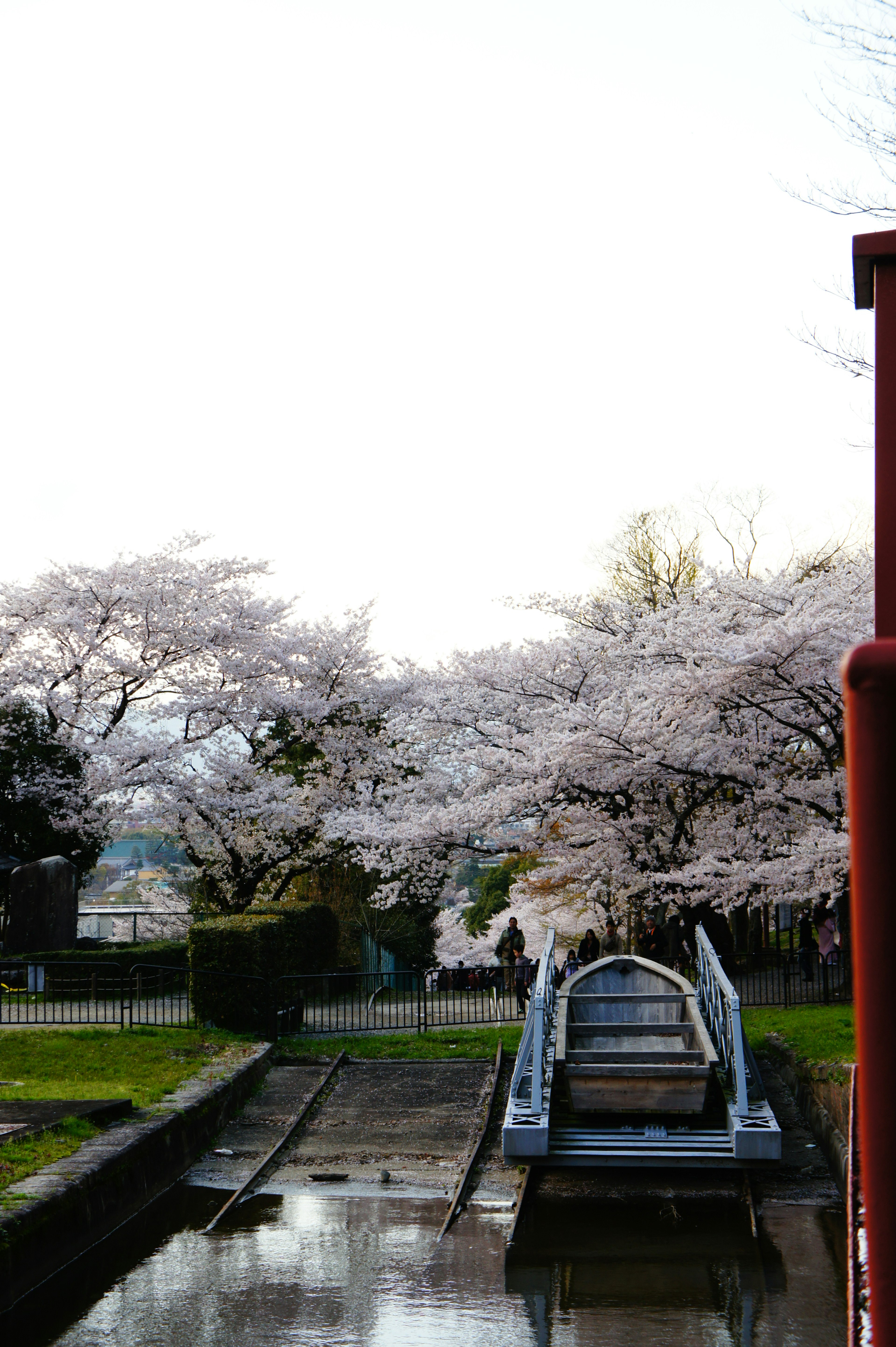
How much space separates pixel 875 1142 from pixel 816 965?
23806 mm

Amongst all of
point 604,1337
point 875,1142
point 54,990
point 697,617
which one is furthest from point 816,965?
point 875,1142

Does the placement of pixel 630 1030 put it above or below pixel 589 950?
above

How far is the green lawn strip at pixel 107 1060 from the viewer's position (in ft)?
43.5

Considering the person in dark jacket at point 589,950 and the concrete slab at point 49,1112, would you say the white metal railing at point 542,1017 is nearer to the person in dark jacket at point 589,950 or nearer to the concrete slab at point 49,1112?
the concrete slab at point 49,1112

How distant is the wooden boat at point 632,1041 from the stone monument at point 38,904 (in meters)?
13.2

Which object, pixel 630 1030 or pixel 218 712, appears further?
pixel 218 712

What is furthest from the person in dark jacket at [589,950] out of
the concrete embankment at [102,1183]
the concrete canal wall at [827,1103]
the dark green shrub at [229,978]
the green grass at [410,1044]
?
the concrete embankment at [102,1183]

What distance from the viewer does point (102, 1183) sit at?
9.96m

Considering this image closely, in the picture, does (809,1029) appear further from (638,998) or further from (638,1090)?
(638,1090)

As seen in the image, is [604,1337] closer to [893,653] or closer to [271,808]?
[893,653]

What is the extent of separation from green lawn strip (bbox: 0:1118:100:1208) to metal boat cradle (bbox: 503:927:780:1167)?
156 inches

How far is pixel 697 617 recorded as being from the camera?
22781 millimetres

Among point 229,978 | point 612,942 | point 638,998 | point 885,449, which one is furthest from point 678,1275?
point 612,942

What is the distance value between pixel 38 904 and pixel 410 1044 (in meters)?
10.2
